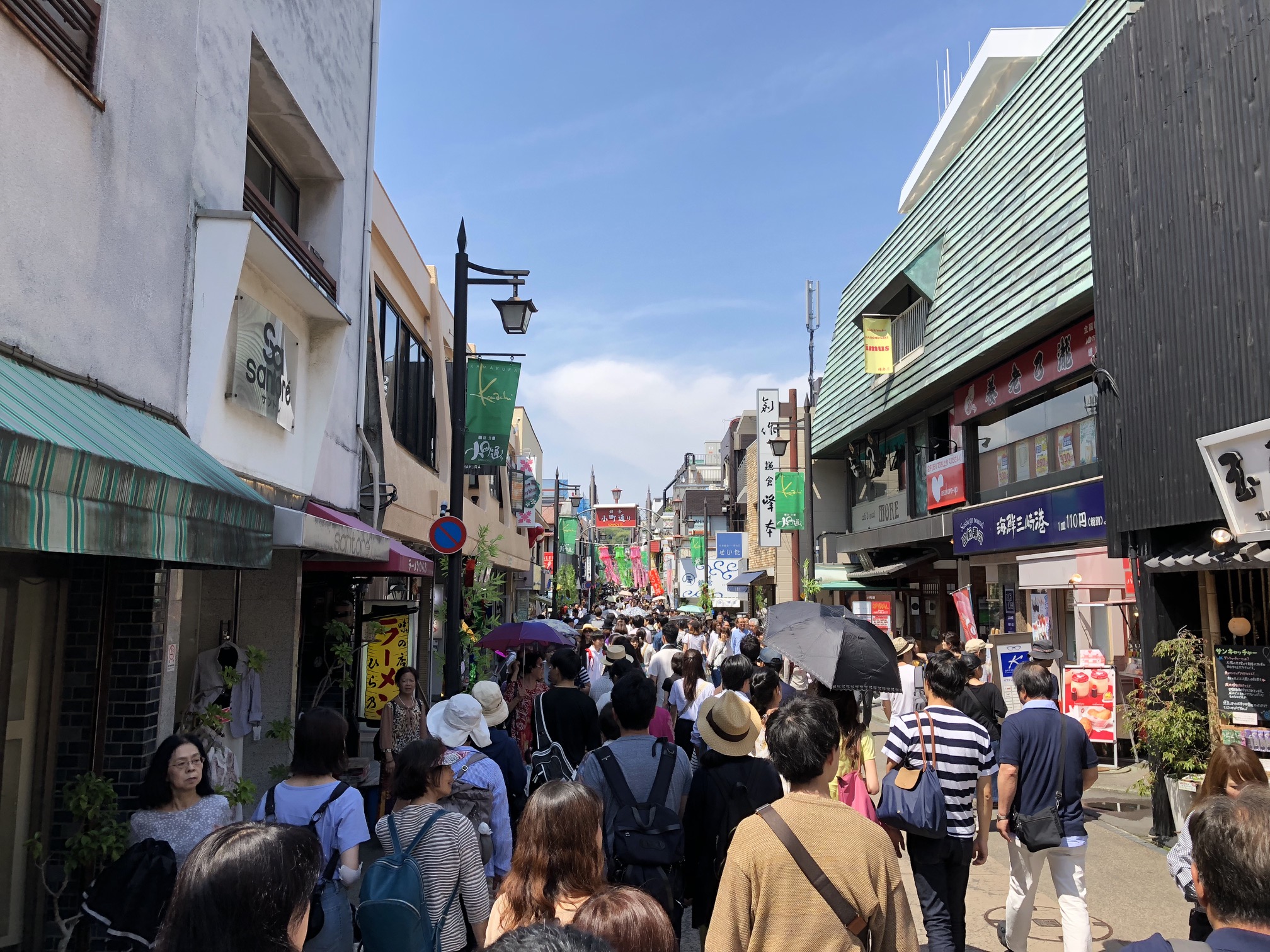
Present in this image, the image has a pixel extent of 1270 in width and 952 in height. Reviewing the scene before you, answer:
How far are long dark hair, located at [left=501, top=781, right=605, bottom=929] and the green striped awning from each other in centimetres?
217

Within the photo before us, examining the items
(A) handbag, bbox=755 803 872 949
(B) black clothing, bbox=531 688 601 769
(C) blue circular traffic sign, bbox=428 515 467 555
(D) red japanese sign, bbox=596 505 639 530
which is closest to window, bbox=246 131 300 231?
(C) blue circular traffic sign, bbox=428 515 467 555

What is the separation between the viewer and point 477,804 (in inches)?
175

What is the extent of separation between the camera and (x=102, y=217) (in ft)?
17.2

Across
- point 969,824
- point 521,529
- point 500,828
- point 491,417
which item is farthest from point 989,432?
point 521,529

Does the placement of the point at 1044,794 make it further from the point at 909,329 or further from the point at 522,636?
the point at 909,329

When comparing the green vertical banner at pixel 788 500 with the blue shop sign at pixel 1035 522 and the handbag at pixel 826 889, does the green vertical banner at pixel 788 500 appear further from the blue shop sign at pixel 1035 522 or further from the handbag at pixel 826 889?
the handbag at pixel 826 889

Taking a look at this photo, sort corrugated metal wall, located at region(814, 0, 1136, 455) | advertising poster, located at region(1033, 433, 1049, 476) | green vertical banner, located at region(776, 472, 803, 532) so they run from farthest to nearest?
green vertical banner, located at region(776, 472, 803, 532)
advertising poster, located at region(1033, 433, 1049, 476)
corrugated metal wall, located at region(814, 0, 1136, 455)

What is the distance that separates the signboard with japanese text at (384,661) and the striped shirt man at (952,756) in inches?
345

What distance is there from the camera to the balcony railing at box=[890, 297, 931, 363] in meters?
20.0

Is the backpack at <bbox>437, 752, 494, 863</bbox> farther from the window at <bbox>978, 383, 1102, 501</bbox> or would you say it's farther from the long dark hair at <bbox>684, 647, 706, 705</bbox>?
the window at <bbox>978, 383, 1102, 501</bbox>

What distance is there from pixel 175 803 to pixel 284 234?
5796mm

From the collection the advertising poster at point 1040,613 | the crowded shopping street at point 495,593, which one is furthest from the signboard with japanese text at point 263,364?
the advertising poster at point 1040,613

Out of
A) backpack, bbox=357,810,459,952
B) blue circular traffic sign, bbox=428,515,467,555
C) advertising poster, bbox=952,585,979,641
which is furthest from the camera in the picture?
advertising poster, bbox=952,585,979,641

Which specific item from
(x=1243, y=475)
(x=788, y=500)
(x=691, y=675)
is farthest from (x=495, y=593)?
(x=788, y=500)
